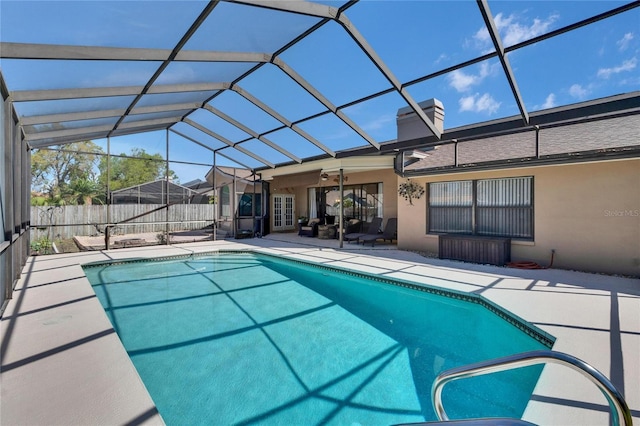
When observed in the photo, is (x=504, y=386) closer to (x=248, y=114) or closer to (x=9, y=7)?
(x=9, y=7)

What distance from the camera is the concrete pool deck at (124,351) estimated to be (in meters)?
2.62

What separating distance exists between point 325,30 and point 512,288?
261 inches

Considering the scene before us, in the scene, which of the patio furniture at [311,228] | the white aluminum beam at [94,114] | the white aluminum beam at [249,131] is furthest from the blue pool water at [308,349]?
the patio furniture at [311,228]

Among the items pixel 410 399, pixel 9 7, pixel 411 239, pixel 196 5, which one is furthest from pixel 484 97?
pixel 9 7

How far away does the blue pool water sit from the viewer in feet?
10.8

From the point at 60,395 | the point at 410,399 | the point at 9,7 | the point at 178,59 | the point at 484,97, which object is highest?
the point at 484,97

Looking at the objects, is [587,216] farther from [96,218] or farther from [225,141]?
[96,218]

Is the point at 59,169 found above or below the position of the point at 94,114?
above

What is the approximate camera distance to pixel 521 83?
7062mm

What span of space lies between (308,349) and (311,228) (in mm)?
11480

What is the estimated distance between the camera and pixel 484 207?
984 cm

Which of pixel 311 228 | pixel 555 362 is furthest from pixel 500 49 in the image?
pixel 311 228

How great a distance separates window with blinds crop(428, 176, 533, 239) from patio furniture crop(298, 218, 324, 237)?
21.1ft

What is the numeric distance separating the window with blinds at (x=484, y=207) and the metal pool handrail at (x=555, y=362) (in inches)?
342
